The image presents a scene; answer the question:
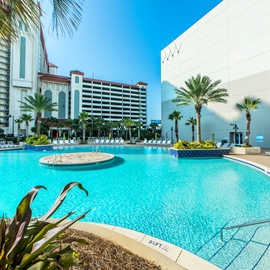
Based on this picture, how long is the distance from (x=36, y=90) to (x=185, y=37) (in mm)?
44532

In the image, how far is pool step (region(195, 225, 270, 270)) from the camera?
2771 mm

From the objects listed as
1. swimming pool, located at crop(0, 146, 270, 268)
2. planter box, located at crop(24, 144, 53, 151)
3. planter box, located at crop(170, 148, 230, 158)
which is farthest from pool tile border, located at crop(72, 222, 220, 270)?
planter box, located at crop(24, 144, 53, 151)

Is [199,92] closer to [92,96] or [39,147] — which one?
[39,147]

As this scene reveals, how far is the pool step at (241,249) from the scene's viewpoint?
9.09 ft

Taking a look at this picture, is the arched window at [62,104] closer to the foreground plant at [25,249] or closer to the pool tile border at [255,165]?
the pool tile border at [255,165]

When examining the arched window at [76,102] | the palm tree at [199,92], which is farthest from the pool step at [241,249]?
the arched window at [76,102]

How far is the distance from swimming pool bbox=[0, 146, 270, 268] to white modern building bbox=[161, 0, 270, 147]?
16.4 m

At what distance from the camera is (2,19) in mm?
1667

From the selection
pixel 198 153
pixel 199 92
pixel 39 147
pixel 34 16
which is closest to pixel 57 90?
pixel 39 147

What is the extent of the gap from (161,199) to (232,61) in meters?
24.9

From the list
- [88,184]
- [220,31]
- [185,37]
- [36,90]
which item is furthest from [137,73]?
[88,184]

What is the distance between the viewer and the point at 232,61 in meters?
24.2

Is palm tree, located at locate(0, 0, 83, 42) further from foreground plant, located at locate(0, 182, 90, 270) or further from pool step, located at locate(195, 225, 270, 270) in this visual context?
pool step, located at locate(195, 225, 270, 270)

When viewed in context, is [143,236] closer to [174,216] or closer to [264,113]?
[174,216]
